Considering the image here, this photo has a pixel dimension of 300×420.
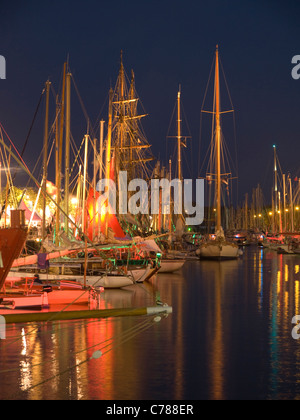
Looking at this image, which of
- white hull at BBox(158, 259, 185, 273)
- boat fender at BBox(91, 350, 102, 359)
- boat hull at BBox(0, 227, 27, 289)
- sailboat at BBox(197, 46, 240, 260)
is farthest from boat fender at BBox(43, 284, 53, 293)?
sailboat at BBox(197, 46, 240, 260)

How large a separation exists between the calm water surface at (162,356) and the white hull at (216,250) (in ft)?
127

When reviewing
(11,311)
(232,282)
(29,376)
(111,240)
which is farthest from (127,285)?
(29,376)

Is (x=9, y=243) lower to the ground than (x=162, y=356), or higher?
higher

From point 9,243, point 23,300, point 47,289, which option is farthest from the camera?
point 47,289

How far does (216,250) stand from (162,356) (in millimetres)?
52195

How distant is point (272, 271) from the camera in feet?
186

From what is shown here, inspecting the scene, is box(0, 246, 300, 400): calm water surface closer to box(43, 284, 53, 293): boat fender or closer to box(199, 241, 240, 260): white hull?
box(43, 284, 53, 293): boat fender

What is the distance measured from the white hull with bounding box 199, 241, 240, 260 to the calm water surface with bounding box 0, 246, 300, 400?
3878cm

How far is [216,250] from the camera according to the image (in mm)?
71125

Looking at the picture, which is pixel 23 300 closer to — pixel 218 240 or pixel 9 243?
pixel 9 243

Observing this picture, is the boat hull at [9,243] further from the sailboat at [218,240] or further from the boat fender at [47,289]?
the sailboat at [218,240]

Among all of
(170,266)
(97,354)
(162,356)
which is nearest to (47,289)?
(97,354)

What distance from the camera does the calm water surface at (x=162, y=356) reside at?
15469 mm

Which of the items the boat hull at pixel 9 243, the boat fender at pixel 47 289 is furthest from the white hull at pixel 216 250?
the boat hull at pixel 9 243
